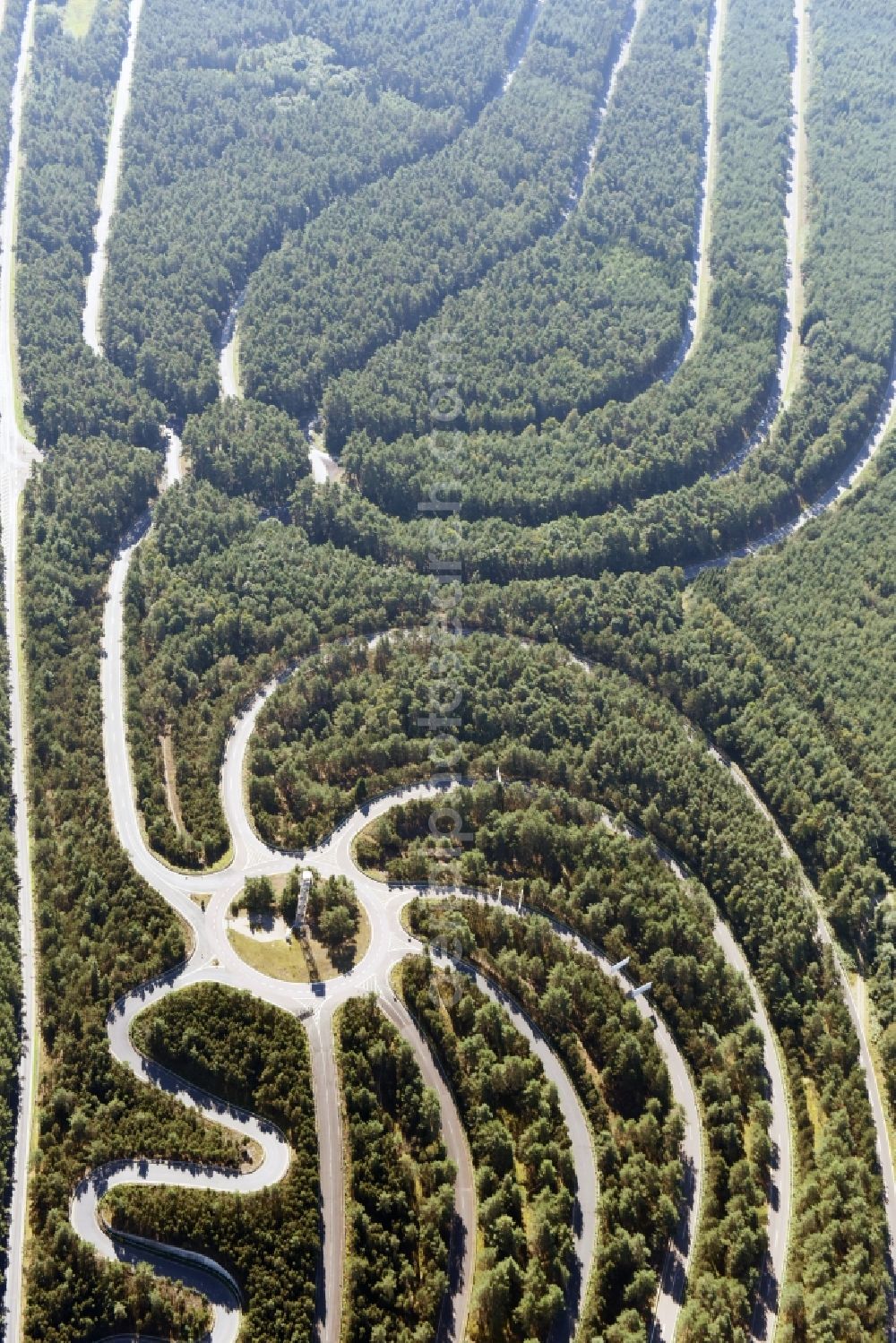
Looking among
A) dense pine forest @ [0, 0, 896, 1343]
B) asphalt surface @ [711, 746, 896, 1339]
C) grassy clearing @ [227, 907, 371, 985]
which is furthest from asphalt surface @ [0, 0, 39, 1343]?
asphalt surface @ [711, 746, 896, 1339]

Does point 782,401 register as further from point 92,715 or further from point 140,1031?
point 140,1031

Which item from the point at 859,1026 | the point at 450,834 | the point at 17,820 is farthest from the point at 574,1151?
the point at 17,820

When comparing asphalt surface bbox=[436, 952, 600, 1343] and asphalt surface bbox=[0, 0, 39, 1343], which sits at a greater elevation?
asphalt surface bbox=[0, 0, 39, 1343]

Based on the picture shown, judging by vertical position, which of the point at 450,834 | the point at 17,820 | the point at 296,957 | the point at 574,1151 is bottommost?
the point at 574,1151

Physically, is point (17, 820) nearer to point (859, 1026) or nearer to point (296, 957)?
point (296, 957)

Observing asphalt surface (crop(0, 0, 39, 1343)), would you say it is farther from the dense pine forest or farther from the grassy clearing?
the grassy clearing

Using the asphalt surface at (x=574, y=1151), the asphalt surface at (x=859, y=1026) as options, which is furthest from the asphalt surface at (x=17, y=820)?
the asphalt surface at (x=859, y=1026)

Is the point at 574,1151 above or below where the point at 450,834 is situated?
below

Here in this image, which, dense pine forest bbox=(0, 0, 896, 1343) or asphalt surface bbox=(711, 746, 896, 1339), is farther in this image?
asphalt surface bbox=(711, 746, 896, 1339)

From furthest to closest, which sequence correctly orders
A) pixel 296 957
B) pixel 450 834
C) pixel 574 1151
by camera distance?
pixel 450 834 → pixel 296 957 → pixel 574 1151
